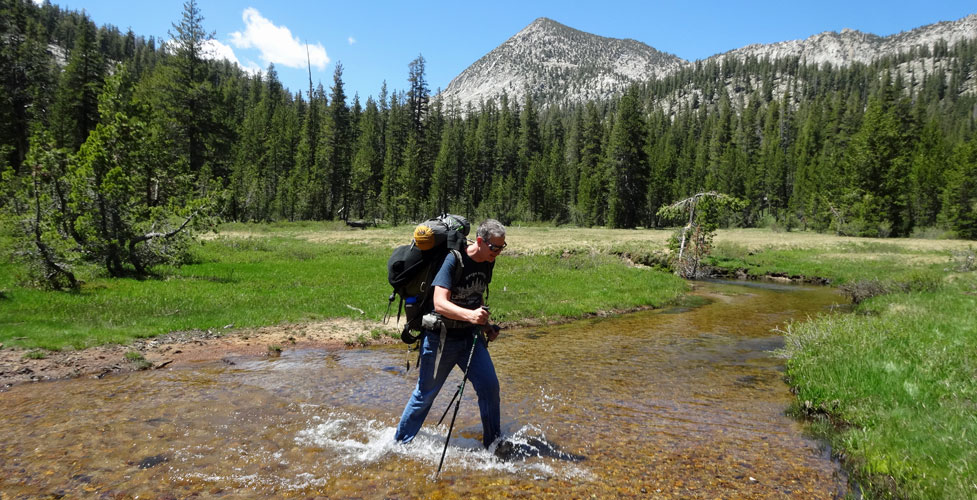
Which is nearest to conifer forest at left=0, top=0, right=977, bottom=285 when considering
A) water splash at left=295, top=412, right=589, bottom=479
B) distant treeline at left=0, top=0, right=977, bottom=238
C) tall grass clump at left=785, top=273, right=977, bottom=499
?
distant treeline at left=0, top=0, right=977, bottom=238

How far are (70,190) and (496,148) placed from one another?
292 feet

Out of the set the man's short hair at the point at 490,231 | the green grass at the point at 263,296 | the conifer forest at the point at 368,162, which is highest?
the conifer forest at the point at 368,162

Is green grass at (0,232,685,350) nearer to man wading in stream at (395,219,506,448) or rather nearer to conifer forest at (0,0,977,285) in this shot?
conifer forest at (0,0,977,285)

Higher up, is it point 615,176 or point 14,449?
point 615,176

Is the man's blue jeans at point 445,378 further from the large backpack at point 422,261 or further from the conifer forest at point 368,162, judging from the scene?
the conifer forest at point 368,162

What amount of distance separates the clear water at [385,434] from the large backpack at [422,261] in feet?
5.93

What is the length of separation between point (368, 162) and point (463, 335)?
8270 centimetres

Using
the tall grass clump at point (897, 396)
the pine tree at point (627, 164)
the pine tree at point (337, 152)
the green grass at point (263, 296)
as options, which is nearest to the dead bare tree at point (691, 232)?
the green grass at point (263, 296)

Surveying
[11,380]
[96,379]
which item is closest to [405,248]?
[96,379]

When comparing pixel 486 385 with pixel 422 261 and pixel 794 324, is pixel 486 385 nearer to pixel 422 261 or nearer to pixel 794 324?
pixel 422 261

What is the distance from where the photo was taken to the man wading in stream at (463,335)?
5.07 metres

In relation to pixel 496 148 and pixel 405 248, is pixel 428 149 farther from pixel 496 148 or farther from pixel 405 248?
pixel 405 248

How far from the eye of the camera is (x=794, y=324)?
14.1 metres

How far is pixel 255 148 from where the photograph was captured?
267 feet
